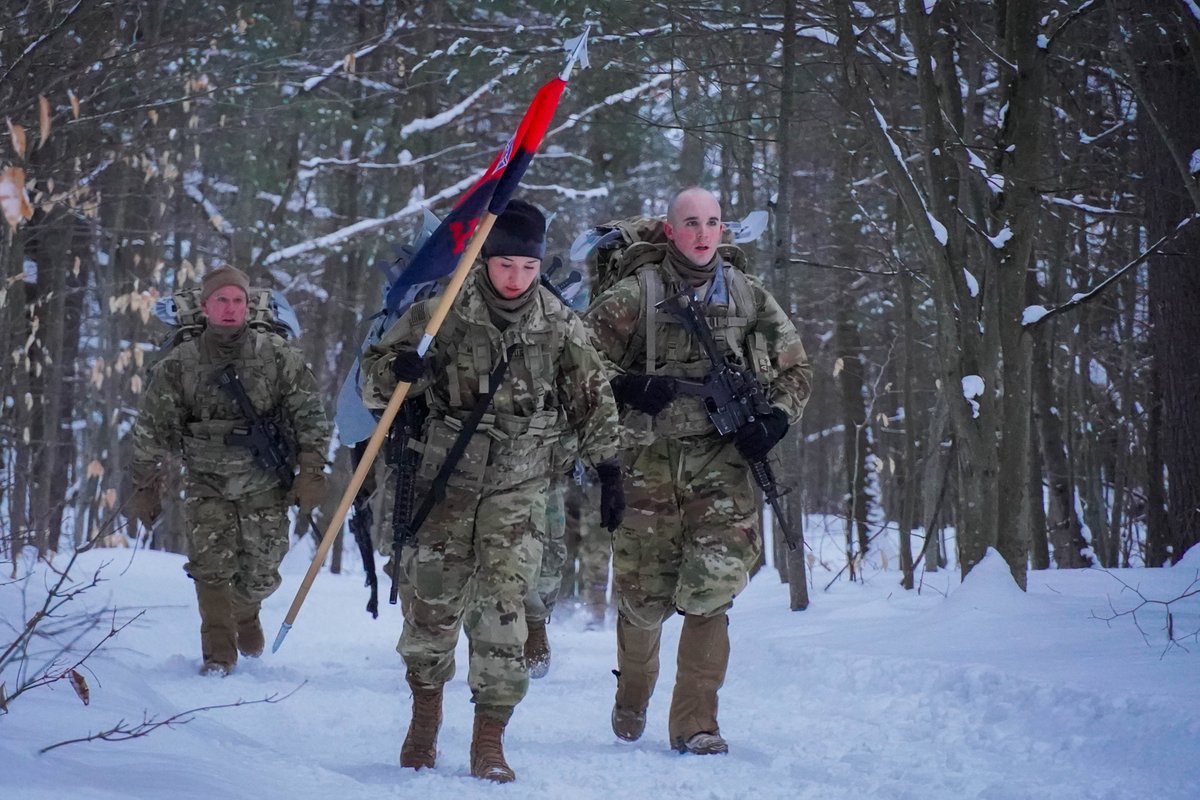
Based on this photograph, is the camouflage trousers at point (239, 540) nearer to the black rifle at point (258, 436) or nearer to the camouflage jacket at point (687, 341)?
the black rifle at point (258, 436)

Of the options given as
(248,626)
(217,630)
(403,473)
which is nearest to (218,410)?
(217,630)

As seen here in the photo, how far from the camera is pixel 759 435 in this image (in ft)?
17.4

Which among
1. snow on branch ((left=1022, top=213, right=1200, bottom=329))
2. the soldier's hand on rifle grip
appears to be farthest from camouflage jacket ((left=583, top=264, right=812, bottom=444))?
the soldier's hand on rifle grip

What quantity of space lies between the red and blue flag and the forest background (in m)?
1.52

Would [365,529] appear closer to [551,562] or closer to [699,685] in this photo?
[699,685]

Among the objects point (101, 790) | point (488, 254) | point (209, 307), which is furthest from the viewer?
point (209, 307)

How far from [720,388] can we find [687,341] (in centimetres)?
28

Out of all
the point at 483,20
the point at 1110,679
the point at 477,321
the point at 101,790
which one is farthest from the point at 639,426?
the point at 483,20

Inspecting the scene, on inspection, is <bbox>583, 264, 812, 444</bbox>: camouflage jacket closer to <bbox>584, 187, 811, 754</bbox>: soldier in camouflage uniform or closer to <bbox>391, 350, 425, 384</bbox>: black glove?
<bbox>584, 187, 811, 754</bbox>: soldier in camouflage uniform

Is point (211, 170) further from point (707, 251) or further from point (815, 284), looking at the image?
point (707, 251)

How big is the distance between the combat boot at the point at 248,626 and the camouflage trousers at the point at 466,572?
2949mm

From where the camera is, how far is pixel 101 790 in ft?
10.3

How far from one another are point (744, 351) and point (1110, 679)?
2016mm

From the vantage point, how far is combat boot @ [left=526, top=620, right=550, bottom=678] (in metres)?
7.46
